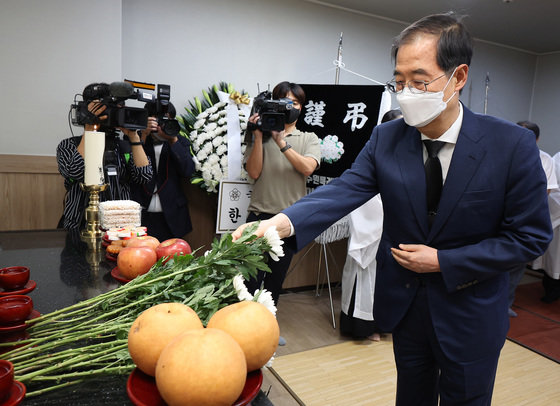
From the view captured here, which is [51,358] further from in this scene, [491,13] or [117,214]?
[491,13]

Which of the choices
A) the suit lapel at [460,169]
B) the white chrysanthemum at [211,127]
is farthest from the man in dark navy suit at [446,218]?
the white chrysanthemum at [211,127]

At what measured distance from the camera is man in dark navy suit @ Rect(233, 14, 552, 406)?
1.10m

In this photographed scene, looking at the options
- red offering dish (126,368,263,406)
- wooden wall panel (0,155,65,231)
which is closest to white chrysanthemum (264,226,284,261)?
red offering dish (126,368,263,406)

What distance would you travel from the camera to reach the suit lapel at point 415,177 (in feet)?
3.88

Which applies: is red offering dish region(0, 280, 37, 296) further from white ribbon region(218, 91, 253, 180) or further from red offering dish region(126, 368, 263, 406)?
white ribbon region(218, 91, 253, 180)

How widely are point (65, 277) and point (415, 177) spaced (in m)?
1.10

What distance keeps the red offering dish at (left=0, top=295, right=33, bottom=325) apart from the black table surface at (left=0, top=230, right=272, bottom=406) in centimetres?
12

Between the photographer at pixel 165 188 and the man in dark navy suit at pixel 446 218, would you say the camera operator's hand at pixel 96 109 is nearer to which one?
the photographer at pixel 165 188

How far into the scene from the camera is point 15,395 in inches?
22.6

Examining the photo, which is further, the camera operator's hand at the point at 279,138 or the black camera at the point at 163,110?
the camera operator's hand at the point at 279,138

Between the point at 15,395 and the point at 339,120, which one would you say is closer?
the point at 15,395

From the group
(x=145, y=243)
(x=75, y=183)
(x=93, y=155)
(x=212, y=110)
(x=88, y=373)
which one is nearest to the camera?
(x=88, y=373)

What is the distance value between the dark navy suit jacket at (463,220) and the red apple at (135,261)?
421 millimetres

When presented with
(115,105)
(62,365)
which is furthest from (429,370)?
(115,105)
